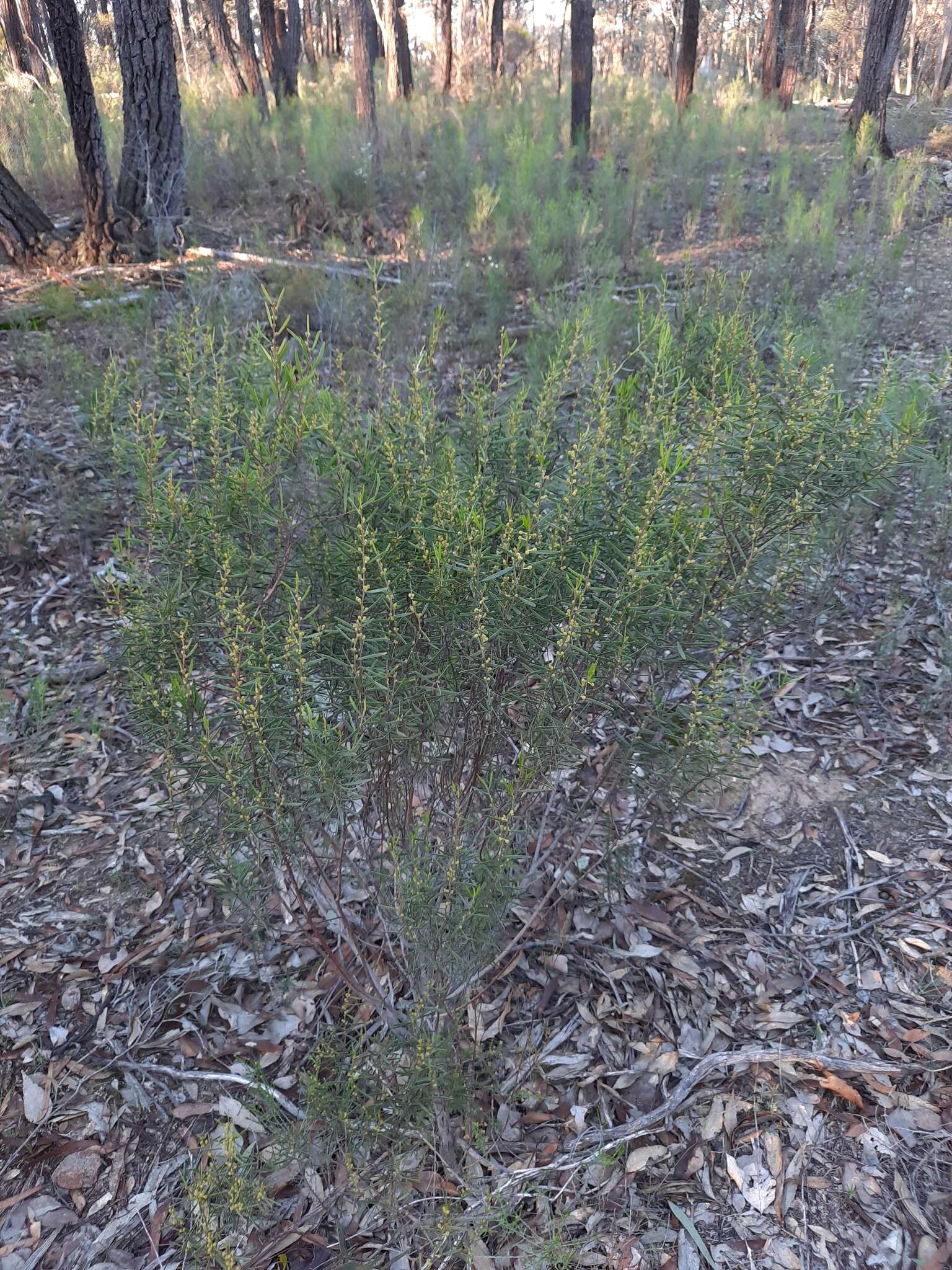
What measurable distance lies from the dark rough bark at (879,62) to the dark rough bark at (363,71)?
5.55m

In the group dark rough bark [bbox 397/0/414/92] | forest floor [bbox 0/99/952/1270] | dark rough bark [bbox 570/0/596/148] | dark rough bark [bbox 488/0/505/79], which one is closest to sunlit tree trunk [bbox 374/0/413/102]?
dark rough bark [bbox 397/0/414/92]

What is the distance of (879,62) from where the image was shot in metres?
10.3

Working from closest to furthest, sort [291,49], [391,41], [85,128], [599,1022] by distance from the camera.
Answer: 1. [599,1022]
2. [85,128]
3. [391,41]
4. [291,49]

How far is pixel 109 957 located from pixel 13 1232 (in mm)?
754

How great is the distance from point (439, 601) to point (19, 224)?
6.47 metres

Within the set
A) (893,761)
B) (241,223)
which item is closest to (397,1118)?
(893,761)

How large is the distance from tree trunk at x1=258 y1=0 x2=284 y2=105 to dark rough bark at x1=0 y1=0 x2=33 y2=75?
4.29 meters

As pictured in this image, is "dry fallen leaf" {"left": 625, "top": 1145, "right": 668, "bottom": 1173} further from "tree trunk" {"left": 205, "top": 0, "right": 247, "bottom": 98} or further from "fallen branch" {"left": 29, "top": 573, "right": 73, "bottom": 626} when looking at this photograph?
"tree trunk" {"left": 205, "top": 0, "right": 247, "bottom": 98}

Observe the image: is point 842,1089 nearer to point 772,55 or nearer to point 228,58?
point 228,58

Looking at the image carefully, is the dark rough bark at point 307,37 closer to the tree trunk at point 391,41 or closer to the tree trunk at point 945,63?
the tree trunk at point 391,41

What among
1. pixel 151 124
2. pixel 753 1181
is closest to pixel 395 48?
pixel 151 124

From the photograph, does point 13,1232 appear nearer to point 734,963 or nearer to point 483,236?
point 734,963

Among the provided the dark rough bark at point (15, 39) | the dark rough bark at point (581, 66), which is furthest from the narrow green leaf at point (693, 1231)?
the dark rough bark at point (15, 39)

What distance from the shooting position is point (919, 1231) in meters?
2.05
